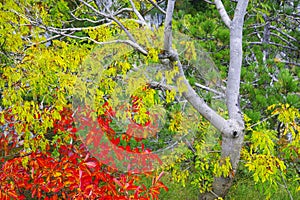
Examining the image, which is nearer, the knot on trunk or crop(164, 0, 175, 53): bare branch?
crop(164, 0, 175, 53): bare branch

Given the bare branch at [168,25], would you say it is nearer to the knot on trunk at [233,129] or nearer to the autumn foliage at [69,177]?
the knot on trunk at [233,129]

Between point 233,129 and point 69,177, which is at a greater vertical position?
point 233,129

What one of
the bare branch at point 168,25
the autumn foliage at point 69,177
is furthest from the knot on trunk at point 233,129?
the bare branch at point 168,25

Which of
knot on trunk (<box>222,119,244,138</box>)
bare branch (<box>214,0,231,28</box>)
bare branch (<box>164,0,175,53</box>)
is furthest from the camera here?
bare branch (<box>214,0,231,28</box>)

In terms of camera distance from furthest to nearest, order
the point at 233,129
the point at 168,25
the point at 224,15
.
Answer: the point at 224,15, the point at 233,129, the point at 168,25

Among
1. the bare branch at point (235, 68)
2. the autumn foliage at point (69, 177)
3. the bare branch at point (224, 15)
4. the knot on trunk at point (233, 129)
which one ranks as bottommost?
the autumn foliage at point (69, 177)

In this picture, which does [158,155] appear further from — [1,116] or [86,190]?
[1,116]

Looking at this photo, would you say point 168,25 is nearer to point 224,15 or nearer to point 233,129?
point 224,15

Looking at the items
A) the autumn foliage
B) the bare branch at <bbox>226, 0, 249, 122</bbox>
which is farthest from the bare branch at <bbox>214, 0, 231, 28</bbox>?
the autumn foliage

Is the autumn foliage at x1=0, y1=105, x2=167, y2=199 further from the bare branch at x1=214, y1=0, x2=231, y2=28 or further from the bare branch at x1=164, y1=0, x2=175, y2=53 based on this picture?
the bare branch at x1=214, y1=0, x2=231, y2=28

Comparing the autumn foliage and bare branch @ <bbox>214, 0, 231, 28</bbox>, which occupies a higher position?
bare branch @ <bbox>214, 0, 231, 28</bbox>

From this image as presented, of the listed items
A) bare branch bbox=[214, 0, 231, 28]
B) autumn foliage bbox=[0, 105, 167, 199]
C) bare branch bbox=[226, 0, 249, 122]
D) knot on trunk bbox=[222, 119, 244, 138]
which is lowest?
autumn foliage bbox=[0, 105, 167, 199]

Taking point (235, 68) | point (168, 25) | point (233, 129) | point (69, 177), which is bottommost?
point (69, 177)

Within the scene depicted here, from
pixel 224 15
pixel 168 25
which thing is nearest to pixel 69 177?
pixel 168 25
